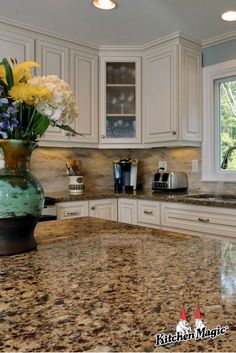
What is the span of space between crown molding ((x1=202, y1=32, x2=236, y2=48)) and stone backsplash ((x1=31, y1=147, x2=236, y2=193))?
1020 mm

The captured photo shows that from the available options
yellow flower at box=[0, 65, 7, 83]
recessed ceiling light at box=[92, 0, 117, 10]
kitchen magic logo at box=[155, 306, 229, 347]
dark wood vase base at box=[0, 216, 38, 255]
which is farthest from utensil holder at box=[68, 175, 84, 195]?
kitchen magic logo at box=[155, 306, 229, 347]

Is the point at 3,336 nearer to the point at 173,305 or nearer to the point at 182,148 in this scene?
the point at 173,305

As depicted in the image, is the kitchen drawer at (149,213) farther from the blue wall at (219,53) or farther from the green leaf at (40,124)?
the green leaf at (40,124)

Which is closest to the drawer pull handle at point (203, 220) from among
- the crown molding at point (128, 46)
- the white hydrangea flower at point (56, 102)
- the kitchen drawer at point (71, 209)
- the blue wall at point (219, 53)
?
the kitchen drawer at point (71, 209)

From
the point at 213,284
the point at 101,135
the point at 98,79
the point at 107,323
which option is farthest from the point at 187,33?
the point at 107,323

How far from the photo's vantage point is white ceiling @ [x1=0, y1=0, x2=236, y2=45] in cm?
246

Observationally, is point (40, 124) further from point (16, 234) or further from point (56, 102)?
point (16, 234)

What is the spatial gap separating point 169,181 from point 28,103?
2338mm

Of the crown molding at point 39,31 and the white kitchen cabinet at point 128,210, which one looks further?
the white kitchen cabinet at point 128,210

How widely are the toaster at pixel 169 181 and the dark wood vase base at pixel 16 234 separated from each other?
2.24 m

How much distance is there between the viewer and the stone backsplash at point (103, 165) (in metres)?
3.25

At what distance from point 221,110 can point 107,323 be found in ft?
9.92

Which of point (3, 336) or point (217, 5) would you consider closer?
point (3, 336)

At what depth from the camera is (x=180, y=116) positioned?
3053mm
